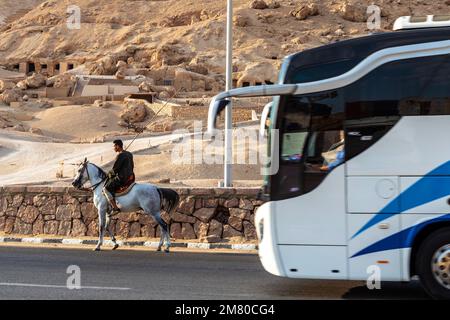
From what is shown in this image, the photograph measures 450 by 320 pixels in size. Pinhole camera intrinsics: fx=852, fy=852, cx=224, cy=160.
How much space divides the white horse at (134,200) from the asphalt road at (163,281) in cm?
90

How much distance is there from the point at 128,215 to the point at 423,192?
8151mm

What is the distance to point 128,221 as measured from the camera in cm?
1616

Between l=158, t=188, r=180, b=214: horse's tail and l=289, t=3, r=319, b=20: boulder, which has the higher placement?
l=289, t=3, r=319, b=20: boulder

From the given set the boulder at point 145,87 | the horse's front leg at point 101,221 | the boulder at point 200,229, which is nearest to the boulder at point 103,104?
the boulder at point 145,87

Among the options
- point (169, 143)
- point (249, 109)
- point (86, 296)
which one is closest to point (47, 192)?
point (86, 296)

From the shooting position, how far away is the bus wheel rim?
9047mm

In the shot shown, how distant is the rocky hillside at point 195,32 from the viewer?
250 feet

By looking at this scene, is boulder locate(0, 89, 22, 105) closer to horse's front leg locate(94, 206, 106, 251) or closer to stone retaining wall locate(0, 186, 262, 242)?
stone retaining wall locate(0, 186, 262, 242)

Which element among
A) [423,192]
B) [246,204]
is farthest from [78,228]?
[423,192]

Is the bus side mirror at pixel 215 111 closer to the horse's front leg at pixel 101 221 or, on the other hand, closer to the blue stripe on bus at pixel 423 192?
the blue stripe on bus at pixel 423 192

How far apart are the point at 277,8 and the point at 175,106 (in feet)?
160

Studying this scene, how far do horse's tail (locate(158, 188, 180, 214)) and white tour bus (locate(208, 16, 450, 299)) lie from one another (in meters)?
5.16

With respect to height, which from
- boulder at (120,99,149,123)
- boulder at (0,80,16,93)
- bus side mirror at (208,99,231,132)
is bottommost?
bus side mirror at (208,99,231,132)

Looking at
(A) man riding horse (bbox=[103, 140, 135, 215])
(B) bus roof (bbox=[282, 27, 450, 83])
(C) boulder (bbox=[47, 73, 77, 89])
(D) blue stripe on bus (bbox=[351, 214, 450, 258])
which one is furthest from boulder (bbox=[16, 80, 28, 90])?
(D) blue stripe on bus (bbox=[351, 214, 450, 258])
